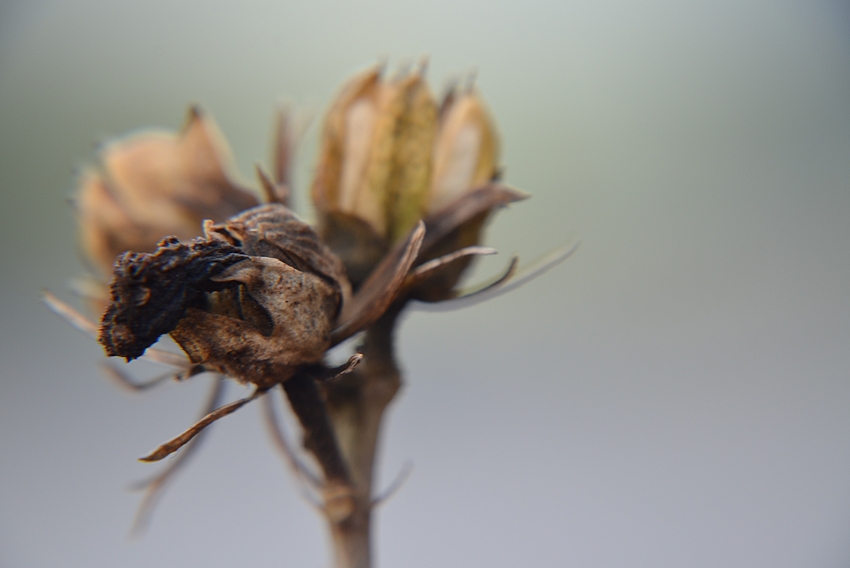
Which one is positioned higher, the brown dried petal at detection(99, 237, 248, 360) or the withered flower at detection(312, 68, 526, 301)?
the brown dried petal at detection(99, 237, 248, 360)

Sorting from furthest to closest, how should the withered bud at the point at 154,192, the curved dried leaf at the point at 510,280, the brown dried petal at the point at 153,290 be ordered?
1. the withered bud at the point at 154,192
2. the curved dried leaf at the point at 510,280
3. the brown dried petal at the point at 153,290

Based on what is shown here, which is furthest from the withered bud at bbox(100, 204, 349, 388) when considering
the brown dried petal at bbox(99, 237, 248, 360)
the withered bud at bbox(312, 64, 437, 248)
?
the withered bud at bbox(312, 64, 437, 248)

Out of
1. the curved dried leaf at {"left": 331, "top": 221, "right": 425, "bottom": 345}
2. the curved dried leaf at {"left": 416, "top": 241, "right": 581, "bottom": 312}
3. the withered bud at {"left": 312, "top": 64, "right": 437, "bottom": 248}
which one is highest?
the withered bud at {"left": 312, "top": 64, "right": 437, "bottom": 248}

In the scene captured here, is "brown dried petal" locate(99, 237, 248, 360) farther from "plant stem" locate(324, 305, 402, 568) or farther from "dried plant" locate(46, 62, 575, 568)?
"plant stem" locate(324, 305, 402, 568)

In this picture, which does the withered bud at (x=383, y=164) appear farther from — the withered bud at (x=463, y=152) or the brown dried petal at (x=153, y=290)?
the brown dried petal at (x=153, y=290)

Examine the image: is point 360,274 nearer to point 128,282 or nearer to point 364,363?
point 364,363

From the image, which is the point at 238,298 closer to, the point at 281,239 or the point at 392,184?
the point at 281,239

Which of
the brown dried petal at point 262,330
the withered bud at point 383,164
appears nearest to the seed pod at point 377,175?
the withered bud at point 383,164

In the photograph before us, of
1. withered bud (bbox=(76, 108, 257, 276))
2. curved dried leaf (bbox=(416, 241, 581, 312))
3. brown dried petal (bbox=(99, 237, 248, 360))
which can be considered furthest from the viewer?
withered bud (bbox=(76, 108, 257, 276))

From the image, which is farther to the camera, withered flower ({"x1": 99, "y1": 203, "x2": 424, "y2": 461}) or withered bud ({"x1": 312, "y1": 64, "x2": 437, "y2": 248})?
withered bud ({"x1": 312, "y1": 64, "x2": 437, "y2": 248})

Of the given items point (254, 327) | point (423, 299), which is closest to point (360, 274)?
point (423, 299)
